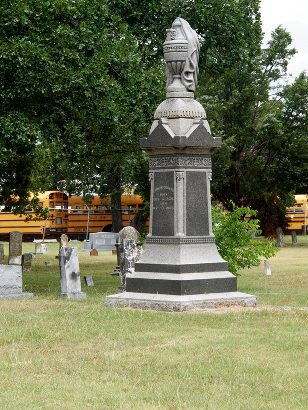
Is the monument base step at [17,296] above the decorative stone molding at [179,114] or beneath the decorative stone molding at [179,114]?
beneath

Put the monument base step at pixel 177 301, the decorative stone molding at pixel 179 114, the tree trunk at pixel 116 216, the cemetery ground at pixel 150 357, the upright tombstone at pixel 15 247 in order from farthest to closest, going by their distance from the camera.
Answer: the tree trunk at pixel 116 216 → the upright tombstone at pixel 15 247 → the decorative stone molding at pixel 179 114 → the monument base step at pixel 177 301 → the cemetery ground at pixel 150 357

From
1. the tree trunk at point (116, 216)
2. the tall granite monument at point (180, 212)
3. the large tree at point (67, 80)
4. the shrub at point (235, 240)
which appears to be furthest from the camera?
the tree trunk at point (116, 216)

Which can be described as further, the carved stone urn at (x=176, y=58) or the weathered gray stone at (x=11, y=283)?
the weathered gray stone at (x=11, y=283)

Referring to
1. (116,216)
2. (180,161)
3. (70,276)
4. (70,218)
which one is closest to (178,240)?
(180,161)

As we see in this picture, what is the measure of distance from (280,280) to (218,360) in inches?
640

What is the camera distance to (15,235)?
115 feet

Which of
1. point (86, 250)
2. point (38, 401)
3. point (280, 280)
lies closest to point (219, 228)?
point (280, 280)

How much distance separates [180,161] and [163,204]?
0.81m

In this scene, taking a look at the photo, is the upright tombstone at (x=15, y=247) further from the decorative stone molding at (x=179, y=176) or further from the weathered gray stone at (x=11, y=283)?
the decorative stone molding at (x=179, y=176)

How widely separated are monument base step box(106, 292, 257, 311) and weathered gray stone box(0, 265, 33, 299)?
11.1 ft

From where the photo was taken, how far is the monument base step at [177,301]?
1548 centimetres

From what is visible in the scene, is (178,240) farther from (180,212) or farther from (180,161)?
(180,161)

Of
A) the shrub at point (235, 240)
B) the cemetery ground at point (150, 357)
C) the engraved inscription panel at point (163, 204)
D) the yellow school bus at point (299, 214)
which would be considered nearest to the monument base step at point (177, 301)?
the cemetery ground at point (150, 357)

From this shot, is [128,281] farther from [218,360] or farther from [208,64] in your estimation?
[208,64]
